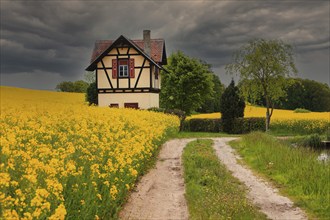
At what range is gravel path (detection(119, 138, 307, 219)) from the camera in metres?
9.48

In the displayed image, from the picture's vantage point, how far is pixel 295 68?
110ft

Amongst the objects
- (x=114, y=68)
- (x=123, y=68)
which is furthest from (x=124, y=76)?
(x=114, y=68)

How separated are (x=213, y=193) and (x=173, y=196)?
124cm

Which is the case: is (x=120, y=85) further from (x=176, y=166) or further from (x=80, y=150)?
(x=80, y=150)

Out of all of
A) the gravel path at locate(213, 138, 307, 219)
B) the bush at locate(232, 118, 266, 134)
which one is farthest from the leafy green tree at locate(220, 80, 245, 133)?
the gravel path at locate(213, 138, 307, 219)

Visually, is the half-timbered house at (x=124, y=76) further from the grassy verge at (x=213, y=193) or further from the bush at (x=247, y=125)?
the grassy verge at (x=213, y=193)

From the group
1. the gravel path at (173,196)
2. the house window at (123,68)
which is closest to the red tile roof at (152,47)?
the house window at (123,68)

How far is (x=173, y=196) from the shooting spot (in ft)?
36.5

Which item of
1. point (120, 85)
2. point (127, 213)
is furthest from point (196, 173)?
point (120, 85)

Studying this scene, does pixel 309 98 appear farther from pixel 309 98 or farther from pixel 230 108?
pixel 230 108

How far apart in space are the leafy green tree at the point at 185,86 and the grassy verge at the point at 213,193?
35.3 meters

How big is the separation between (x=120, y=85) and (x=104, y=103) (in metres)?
2.43

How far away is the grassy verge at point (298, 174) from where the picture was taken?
10150 mm

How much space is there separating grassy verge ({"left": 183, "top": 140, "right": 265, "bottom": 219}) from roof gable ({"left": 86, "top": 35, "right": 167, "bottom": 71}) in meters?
25.9
